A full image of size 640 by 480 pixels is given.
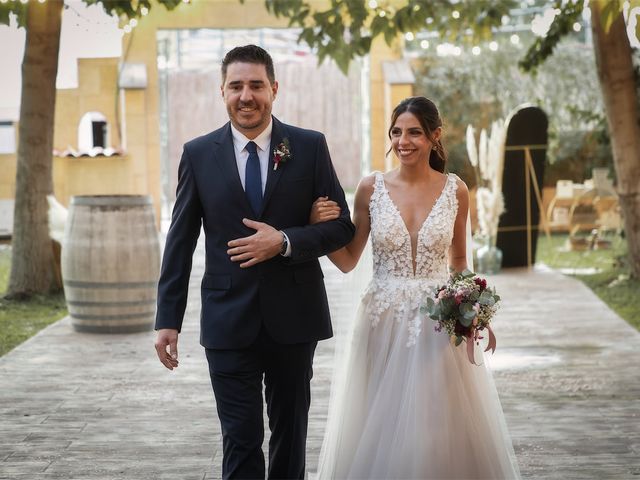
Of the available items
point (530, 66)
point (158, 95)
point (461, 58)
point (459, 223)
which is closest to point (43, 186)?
point (530, 66)

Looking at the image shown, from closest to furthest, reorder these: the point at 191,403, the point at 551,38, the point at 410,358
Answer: the point at 410,358 < the point at 191,403 < the point at 551,38

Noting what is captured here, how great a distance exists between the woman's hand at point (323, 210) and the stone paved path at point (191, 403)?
1096 millimetres

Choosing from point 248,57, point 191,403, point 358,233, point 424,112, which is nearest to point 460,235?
point 358,233

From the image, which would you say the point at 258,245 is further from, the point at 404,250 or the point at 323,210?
the point at 404,250

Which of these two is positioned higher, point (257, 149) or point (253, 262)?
point (257, 149)

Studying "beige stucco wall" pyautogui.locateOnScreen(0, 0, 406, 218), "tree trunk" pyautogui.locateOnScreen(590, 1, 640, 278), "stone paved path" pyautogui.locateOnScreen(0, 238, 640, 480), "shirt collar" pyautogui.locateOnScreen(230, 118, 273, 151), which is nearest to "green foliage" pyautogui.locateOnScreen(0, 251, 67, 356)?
"stone paved path" pyautogui.locateOnScreen(0, 238, 640, 480)

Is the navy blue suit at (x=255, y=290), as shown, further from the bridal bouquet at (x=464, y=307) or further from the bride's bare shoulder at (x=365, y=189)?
the bride's bare shoulder at (x=365, y=189)

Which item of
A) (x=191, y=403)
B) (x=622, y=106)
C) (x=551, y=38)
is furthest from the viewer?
(x=551, y=38)

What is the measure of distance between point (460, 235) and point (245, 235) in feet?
4.15

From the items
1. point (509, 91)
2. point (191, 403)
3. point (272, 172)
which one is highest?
point (509, 91)

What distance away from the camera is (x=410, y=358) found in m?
4.45

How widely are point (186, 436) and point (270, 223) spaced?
2.30 metres

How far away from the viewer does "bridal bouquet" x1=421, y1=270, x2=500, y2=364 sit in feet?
13.5

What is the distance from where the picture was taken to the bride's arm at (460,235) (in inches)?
185
